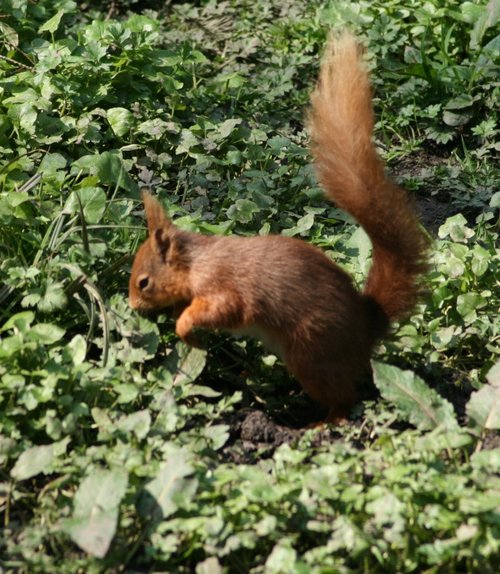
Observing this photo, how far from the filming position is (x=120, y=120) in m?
4.39

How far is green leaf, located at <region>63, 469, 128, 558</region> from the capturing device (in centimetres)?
234

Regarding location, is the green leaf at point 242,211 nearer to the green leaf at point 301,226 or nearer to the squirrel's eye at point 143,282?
the green leaf at point 301,226

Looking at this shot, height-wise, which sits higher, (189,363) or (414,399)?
(414,399)

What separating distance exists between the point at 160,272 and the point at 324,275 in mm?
542

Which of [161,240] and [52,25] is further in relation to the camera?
[52,25]

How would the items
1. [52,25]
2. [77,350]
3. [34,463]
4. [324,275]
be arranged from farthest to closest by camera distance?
[52,25] → [324,275] → [77,350] → [34,463]

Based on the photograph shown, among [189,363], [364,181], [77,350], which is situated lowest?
[189,363]

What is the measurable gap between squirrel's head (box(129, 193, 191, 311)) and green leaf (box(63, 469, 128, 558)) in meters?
0.88

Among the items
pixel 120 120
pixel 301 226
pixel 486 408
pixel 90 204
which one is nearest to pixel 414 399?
pixel 486 408

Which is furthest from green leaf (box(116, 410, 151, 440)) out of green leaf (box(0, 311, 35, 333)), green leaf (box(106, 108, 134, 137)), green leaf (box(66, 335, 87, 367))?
green leaf (box(106, 108, 134, 137))

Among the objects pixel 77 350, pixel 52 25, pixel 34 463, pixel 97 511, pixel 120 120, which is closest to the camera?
pixel 97 511

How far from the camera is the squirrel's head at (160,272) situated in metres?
3.32

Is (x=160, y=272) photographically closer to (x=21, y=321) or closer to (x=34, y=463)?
(x=21, y=321)

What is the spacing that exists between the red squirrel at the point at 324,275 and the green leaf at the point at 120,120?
1123 mm
